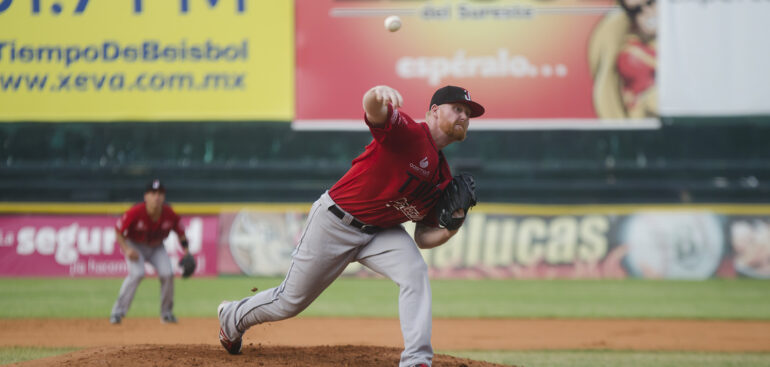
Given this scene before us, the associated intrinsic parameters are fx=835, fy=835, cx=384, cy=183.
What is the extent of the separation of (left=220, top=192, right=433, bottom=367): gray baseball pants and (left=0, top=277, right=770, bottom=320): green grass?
16.3 ft

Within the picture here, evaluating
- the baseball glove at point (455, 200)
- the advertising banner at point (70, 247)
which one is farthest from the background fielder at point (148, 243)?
the advertising banner at point (70, 247)

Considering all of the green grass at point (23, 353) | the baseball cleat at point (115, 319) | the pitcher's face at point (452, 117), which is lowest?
the baseball cleat at point (115, 319)

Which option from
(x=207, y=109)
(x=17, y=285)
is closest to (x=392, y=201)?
(x=17, y=285)

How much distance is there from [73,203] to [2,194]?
5.32 ft

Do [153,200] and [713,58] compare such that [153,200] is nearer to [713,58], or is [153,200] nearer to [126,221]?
[126,221]

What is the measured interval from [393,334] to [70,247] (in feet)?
25.4

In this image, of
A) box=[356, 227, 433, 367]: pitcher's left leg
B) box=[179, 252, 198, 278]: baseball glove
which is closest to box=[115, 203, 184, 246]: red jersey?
box=[179, 252, 198, 278]: baseball glove

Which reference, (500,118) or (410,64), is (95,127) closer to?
(410,64)

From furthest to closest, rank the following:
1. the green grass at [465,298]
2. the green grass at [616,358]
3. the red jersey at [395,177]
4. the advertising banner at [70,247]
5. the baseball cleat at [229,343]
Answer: the advertising banner at [70,247], the green grass at [465,298], the green grass at [616,358], the baseball cleat at [229,343], the red jersey at [395,177]

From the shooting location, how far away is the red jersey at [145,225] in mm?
8266

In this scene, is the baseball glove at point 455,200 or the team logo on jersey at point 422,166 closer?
the team logo on jersey at point 422,166

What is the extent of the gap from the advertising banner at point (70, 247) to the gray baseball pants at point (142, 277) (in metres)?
4.98

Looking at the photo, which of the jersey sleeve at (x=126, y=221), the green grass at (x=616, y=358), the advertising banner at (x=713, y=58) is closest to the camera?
the green grass at (x=616, y=358)

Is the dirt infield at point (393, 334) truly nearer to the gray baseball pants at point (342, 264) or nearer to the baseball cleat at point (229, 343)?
the baseball cleat at point (229, 343)
